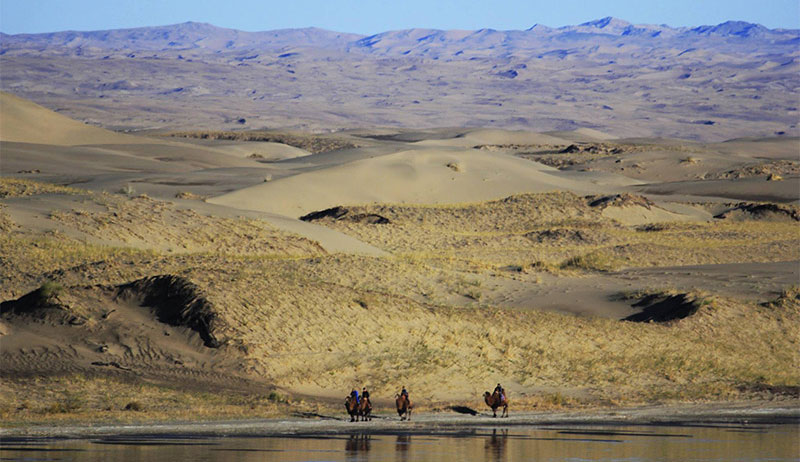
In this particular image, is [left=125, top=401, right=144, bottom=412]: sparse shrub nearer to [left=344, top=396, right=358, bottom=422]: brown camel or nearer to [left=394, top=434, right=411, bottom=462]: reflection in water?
[left=344, top=396, right=358, bottom=422]: brown camel

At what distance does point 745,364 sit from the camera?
25.2m

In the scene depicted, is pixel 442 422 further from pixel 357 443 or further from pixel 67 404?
pixel 67 404

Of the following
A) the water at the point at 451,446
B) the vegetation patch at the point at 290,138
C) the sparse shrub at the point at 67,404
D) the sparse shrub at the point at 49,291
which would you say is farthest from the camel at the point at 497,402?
the vegetation patch at the point at 290,138

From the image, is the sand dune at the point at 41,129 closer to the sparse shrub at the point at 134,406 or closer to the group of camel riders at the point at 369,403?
the sparse shrub at the point at 134,406

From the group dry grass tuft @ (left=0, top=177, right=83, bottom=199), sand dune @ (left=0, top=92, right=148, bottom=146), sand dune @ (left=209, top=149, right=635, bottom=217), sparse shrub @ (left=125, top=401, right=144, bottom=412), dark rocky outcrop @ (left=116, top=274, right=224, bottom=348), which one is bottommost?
sparse shrub @ (left=125, top=401, right=144, bottom=412)

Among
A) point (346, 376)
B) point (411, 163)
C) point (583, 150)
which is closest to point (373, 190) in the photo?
point (411, 163)

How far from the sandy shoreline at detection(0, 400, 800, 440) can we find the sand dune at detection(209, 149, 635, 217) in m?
30.4

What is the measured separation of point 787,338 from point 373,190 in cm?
3360

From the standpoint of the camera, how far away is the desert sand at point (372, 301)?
20719mm

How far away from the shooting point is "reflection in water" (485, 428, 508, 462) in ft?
50.1

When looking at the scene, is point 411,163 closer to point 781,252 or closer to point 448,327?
point 781,252

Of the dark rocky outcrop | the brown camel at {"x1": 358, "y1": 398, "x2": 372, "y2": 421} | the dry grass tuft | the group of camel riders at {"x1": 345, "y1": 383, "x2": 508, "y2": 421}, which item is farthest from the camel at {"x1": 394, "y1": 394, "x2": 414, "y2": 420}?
the dry grass tuft

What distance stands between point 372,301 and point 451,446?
829 centimetres

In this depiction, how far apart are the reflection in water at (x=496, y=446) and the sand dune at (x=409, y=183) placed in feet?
106
